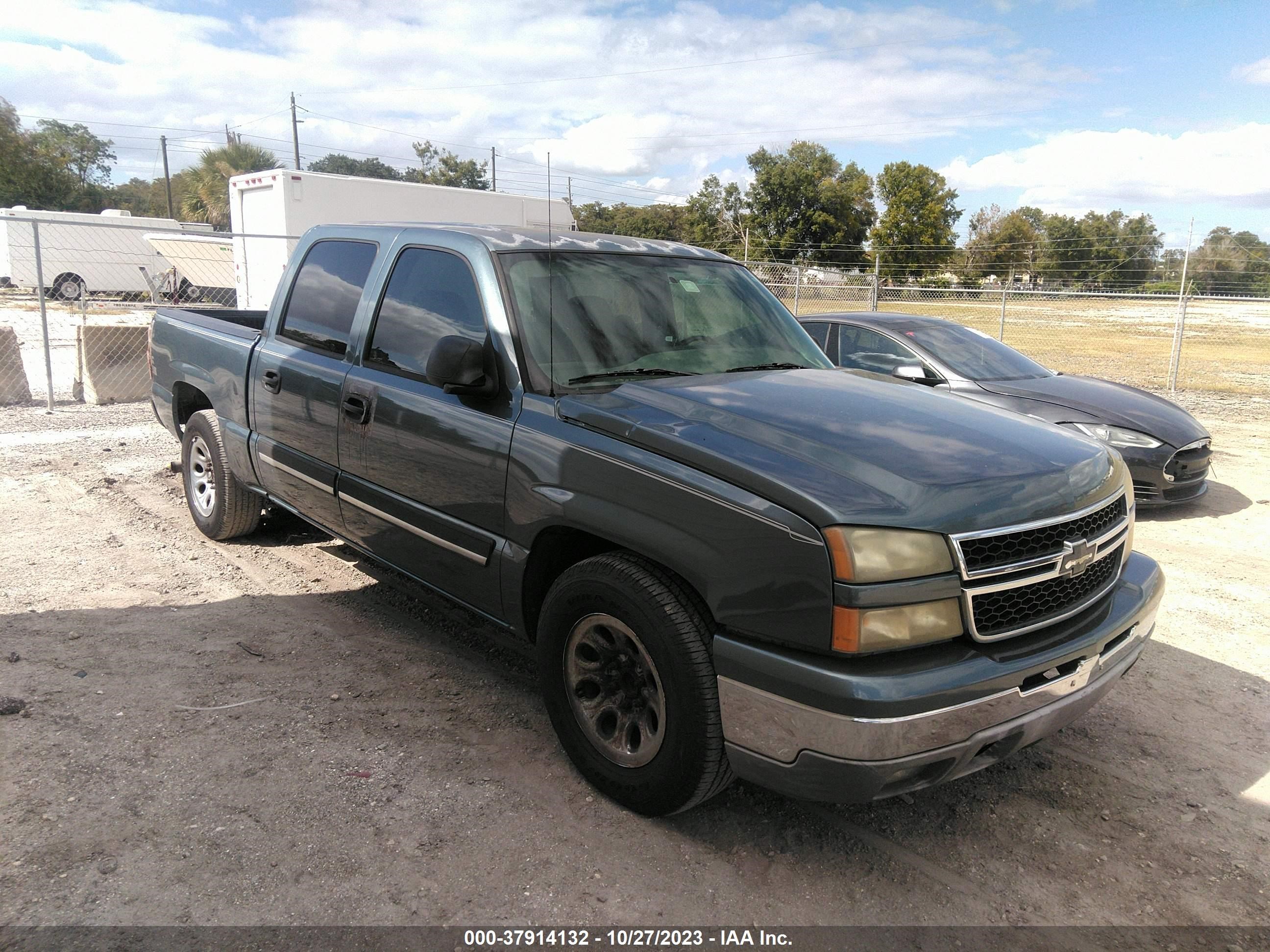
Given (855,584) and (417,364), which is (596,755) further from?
(417,364)

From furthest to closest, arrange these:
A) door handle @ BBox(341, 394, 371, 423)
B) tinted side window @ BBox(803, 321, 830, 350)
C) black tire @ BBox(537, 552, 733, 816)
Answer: tinted side window @ BBox(803, 321, 830, 350) → door handle @ BBox(341, 394, 371, 423) → black tire @ BBox(537, 552, 733, 816)

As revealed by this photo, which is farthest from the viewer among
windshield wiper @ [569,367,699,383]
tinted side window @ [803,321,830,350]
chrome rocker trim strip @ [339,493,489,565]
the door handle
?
tinted side window @ [803,321,830,350]

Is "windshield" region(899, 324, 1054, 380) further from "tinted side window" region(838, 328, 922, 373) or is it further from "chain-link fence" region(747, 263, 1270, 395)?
"chain-link fence" region(747, 263, 1270, 395)

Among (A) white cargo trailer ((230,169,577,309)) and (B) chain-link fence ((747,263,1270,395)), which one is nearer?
(B) chain-link fence ((747,263,1270,395))

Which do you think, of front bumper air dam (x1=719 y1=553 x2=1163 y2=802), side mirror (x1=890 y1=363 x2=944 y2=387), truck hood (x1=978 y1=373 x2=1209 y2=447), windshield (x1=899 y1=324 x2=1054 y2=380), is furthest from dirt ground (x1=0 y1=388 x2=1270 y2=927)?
windshield (x1=899 y1=324 x2=1054 y2=380)

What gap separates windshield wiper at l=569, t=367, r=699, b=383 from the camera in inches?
129

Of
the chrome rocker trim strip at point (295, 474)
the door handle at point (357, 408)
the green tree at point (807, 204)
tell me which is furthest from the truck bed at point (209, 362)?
the green tree at point (807, 204)

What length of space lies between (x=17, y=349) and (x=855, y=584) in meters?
11.7

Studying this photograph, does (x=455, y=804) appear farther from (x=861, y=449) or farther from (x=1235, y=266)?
(x=1235, y=266)

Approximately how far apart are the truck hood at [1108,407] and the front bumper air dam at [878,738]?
4804 mm

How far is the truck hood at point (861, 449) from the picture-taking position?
2430 mm

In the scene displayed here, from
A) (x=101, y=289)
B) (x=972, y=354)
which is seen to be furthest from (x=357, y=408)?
(x=101, y=289)

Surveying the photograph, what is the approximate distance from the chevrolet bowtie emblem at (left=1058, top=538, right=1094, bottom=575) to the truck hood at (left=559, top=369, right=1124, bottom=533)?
0.34ft

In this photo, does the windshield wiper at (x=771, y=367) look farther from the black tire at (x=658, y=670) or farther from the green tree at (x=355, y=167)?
the green tree at (x=355, y=167)
